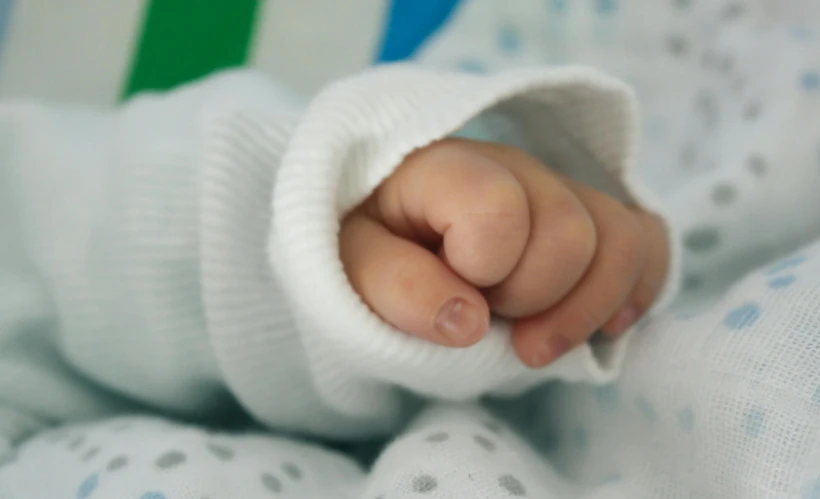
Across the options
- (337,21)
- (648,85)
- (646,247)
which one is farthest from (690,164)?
(337,21)

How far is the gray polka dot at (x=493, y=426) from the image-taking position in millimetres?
495

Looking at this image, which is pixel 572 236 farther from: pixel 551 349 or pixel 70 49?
pixel 70 49

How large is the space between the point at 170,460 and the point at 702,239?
0.44 meters

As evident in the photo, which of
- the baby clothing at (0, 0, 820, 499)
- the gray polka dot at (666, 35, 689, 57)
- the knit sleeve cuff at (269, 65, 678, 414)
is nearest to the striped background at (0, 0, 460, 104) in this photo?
the baby clothing at (0, 0, 820, 499)

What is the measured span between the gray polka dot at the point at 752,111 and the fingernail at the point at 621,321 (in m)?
0.30

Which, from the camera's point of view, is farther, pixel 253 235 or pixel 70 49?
pixel 70 49

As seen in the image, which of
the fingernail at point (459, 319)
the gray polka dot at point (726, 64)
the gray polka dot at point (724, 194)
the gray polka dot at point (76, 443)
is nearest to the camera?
Answer: the fingernail at point (459, 319)

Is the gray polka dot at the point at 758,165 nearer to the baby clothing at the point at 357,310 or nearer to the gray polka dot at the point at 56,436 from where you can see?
the baby clothing at the point at 357,310

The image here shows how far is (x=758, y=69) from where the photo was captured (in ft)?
2.36

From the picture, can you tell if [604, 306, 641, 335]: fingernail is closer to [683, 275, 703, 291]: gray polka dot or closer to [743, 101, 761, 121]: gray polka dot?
[683, 275, 703, 291]: gray polka dot

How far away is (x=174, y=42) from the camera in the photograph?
82 centimetres

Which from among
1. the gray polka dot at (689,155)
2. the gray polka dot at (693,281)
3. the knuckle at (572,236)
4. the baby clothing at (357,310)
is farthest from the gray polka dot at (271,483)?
the gray polka dot at (689,155)

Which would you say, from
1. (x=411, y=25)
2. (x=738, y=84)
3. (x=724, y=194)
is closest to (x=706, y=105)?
(x=738, y=84)

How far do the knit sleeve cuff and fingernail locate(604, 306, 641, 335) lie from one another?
0.04 ft
